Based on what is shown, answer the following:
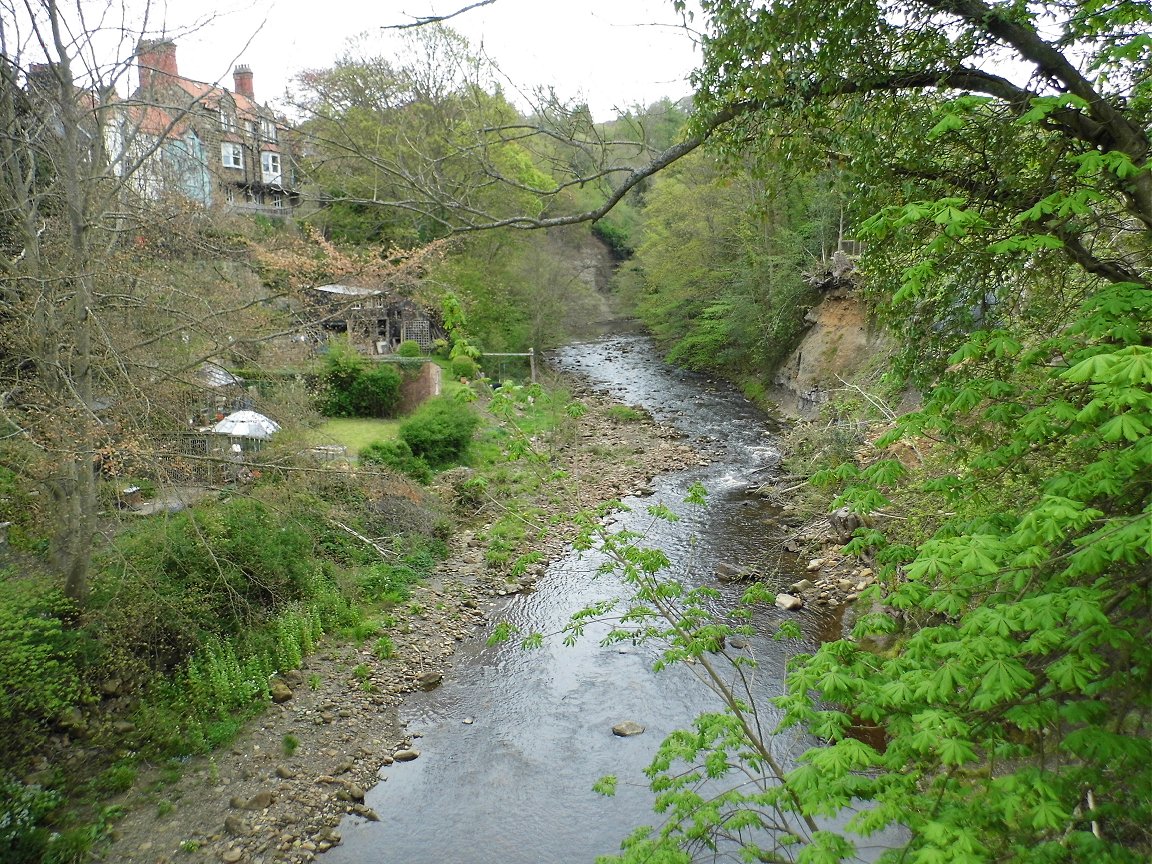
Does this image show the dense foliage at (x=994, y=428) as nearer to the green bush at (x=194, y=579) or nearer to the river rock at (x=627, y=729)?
the river rock at (x=627, y=729)

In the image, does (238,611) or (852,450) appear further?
(852,450)

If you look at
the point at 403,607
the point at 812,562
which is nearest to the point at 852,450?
the point at 812,562

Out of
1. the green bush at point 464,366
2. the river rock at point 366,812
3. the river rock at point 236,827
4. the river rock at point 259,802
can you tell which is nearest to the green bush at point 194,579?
the river rock at point 259,802

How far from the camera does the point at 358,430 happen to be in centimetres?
1923

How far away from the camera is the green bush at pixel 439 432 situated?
55.8 ft

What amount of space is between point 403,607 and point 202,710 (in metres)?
3.73

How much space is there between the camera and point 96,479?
949 cm

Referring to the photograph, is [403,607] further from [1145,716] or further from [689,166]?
[689,166]

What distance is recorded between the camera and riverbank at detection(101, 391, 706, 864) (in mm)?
7484

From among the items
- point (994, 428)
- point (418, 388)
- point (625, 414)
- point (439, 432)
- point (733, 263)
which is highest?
point (733, 263)

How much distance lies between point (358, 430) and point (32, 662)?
12.2 metres

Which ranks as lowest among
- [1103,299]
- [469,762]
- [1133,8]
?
[469,762]

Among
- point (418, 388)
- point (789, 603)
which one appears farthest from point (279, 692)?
point (418, 388)

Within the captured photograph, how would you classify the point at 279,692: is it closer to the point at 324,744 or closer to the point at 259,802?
the point at 324,744
